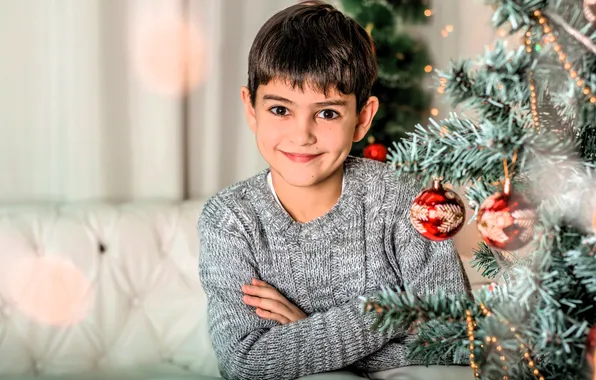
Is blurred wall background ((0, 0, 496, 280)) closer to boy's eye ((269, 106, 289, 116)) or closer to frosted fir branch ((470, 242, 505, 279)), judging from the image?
boy's eye ((269, 106, 289, 116))

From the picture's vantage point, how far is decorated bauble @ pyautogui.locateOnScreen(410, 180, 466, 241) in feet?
2.62

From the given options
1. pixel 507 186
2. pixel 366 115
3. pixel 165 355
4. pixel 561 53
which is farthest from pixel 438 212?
pixel 165 355

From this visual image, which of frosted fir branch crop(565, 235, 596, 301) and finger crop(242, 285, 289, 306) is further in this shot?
finger crop(242, 285, 289, 306)

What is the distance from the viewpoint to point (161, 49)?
1928 mm

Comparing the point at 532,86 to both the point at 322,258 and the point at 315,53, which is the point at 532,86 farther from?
the point at 322,258

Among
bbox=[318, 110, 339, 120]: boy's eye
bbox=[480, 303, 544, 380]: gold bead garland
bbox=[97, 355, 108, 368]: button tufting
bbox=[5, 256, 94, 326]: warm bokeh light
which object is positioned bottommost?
bbox=[97, 355, 108, 368]: button tufting

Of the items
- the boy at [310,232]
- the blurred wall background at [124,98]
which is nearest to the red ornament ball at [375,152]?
the blurred wall background at [124,98]

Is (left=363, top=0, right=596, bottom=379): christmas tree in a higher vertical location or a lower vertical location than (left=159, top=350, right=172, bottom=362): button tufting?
higher

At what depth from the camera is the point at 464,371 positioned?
1233mm

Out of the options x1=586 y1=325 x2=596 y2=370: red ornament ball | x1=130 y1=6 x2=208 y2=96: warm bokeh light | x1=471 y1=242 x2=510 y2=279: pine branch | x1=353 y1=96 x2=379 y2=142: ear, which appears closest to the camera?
x1=586 y1=325 x2=596 y2=370: red ornament ball

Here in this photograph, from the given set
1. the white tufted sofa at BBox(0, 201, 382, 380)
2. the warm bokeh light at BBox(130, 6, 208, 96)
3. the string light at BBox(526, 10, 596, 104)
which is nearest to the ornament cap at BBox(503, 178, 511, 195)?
the string light at BBox(526, 10, 596, 104)

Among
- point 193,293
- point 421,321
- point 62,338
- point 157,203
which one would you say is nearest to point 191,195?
point 157,203

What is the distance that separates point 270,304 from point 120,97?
903mm

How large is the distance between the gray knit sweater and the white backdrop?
62cm
